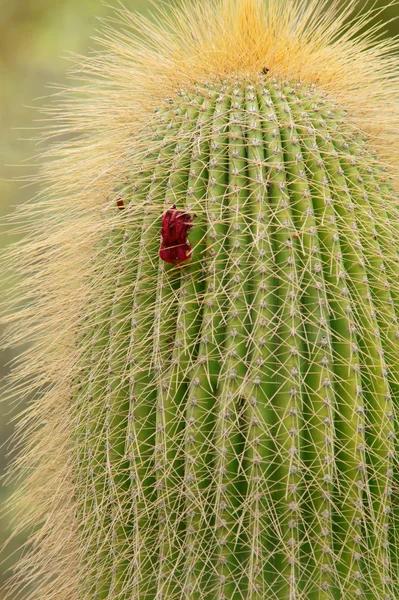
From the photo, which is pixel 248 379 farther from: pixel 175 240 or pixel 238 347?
pixel 175 240

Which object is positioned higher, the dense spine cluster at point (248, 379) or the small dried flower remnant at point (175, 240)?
the small dried flower remnant at point (175, 240)

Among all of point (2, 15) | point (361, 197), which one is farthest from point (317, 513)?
point (2, 15)

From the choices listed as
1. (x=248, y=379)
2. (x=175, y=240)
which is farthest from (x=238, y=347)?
(x=175, y=240)

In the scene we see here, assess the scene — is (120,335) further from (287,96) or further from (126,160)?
(287,96)

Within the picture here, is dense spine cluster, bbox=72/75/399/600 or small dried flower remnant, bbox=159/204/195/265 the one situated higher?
small dried flower remnant, bbox=159/204/195/265
